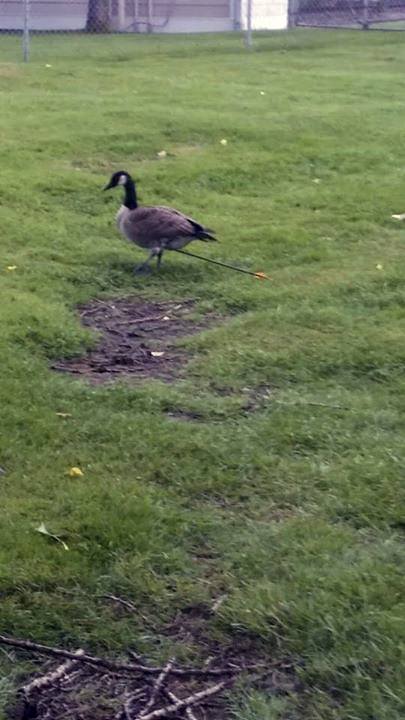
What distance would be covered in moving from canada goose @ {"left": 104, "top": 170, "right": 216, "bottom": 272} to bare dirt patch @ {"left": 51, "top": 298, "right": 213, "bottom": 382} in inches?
20.8

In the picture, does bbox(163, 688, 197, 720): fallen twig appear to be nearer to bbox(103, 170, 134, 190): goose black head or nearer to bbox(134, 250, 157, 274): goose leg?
bbox(134, 250, 157, 274): goose leg

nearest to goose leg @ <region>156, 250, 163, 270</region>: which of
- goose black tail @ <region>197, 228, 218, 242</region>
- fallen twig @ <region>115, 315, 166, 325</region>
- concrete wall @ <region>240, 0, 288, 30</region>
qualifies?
goose black tail @ <region>197, 228, 218, 242</region>

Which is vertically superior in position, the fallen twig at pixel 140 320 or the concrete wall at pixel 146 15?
the fallen twig at pixel 140 320

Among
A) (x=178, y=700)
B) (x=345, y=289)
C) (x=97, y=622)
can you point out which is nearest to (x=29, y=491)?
(x=97, y=622)

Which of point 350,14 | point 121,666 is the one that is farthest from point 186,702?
point 350,14

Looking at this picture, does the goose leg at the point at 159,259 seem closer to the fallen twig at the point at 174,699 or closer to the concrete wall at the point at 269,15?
the fallen twig at the point at 174,699

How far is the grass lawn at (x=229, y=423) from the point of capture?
372 centimetres

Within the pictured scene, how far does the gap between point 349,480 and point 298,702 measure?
4.46ft

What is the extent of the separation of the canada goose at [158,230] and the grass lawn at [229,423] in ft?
0.62

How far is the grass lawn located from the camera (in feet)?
12.2

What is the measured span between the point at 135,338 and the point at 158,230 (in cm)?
125

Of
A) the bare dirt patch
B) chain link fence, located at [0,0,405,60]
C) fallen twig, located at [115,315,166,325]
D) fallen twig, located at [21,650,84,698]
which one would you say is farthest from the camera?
chain link fence, located at [0,0,405,60]

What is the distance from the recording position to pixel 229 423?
5.22 meters

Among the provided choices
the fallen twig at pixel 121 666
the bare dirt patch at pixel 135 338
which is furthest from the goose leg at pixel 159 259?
the fallen twig at pixel 121 666
